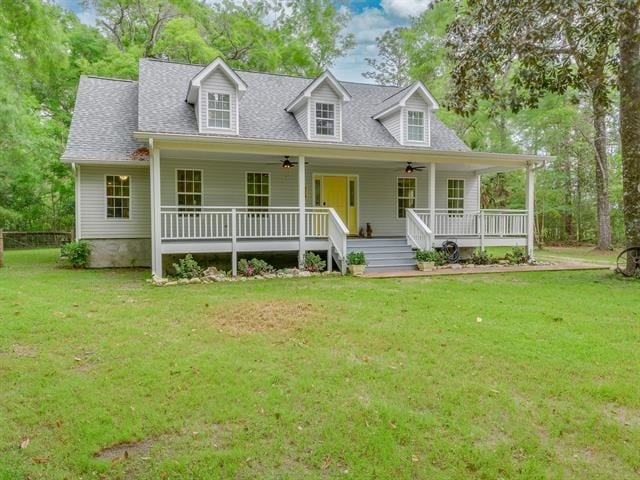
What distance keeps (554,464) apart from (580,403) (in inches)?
40.2

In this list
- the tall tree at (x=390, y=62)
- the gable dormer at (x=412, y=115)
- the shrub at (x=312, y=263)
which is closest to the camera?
the shrub at (x=312, y=263)

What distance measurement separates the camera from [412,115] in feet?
47.5

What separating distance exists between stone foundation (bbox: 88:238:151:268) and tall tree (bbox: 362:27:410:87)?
67.8ft

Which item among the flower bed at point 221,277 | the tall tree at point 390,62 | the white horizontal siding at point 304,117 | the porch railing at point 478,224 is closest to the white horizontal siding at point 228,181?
the white horizontal siding at point 304,117

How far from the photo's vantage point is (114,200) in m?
12.8

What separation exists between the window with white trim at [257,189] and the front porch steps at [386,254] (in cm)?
317

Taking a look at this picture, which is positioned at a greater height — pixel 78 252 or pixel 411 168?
pixel 411 168

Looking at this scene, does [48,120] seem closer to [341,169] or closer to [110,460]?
[341,169]

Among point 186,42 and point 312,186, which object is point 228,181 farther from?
point 186,42

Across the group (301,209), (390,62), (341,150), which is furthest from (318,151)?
(390,62)

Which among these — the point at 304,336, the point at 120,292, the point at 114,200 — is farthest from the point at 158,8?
the point at 304,336

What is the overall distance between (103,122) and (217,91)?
4036mm

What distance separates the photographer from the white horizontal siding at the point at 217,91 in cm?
1212

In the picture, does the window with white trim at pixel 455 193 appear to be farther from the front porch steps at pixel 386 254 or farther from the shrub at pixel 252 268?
the shrub at pixel 252 268
